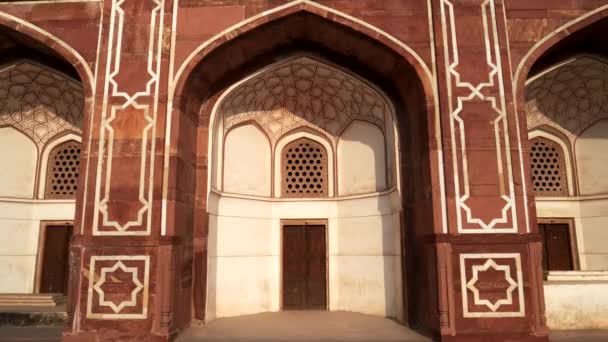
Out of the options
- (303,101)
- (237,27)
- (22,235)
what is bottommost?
(22,235)

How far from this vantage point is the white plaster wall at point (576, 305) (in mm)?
5523

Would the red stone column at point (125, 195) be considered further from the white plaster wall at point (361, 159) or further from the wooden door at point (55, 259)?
the white plaster wall at point (361, 159)

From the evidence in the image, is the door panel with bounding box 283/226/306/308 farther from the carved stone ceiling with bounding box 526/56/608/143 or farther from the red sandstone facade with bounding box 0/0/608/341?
the carved stone ceiling with bounding box 526/56/608/143

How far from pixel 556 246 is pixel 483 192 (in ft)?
13.7

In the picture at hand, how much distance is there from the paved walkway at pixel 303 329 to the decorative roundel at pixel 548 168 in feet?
14.6

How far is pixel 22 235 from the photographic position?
804cm

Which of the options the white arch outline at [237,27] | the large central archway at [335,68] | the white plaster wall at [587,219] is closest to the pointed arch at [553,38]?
the white arch outline at [237,27]

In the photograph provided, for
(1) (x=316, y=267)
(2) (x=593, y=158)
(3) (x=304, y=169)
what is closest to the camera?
(1) (x=316, y=267)

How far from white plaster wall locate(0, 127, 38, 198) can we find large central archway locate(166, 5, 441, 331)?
13.9 ft

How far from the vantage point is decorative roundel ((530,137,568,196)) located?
8.32m

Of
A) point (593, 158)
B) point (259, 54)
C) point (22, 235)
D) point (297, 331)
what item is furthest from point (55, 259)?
point (593, 158)

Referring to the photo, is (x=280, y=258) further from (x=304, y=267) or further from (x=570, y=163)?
(x=570, y=163)

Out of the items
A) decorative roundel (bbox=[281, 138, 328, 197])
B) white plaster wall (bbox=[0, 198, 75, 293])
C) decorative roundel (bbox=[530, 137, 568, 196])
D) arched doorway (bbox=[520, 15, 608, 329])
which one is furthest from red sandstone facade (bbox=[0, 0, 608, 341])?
white plaster wall (bbox=[0, 198, 75, 293])

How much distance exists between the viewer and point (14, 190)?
8.12 m
